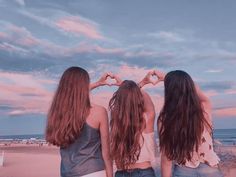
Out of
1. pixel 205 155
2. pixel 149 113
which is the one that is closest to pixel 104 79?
pixel 149 113

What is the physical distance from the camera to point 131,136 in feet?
16.6

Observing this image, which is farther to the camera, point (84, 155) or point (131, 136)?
point (131, 136)

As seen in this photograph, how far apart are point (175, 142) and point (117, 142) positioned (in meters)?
0.66

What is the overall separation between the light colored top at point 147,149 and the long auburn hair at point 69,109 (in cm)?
72

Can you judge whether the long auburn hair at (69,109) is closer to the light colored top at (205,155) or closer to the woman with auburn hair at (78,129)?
the woman with auburn hair at (78,129)

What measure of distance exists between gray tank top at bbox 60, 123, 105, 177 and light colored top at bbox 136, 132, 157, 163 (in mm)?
460

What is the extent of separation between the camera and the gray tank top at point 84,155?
4.75 m

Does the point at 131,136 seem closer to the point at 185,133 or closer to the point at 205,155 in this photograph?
the point at 185,133

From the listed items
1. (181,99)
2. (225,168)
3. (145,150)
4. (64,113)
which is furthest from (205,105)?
(225,168)

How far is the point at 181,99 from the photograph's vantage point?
186 inches

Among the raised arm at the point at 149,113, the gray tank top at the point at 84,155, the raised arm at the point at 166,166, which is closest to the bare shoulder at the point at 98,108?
the gray tank top at the point at 84,155

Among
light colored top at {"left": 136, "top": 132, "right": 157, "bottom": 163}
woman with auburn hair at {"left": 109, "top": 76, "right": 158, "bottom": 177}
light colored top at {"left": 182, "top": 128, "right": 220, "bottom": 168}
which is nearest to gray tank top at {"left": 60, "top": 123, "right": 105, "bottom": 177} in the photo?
woman with auburn hair at {"left": 109, "top": 76, "right": 158, "bottom": 177}

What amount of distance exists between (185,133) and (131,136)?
63 cm

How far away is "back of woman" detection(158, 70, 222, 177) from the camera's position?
4691mm
